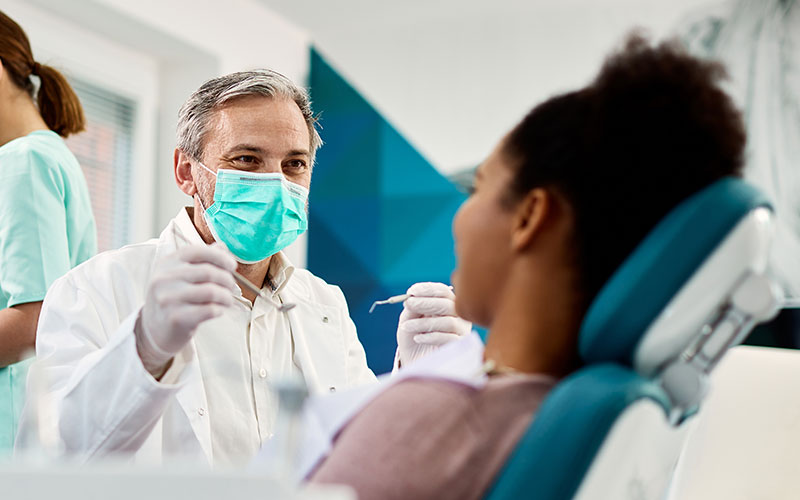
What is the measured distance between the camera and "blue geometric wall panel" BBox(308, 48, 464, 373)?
381cm

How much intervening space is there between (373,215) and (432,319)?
246 centimetres

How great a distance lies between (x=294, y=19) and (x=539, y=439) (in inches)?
147

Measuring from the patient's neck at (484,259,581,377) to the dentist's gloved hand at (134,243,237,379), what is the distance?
0.39 meters

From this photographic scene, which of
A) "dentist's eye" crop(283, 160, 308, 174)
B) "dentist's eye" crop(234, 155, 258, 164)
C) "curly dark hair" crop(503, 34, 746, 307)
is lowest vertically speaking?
"dentist's eye" crop(283, 160, 308, 174)

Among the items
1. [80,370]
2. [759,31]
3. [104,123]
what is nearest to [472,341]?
[80,370]

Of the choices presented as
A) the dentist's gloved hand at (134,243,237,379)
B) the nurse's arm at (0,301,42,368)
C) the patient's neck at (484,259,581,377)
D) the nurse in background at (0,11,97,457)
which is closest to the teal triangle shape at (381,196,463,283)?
the nurse in background at (0,11,97,457)

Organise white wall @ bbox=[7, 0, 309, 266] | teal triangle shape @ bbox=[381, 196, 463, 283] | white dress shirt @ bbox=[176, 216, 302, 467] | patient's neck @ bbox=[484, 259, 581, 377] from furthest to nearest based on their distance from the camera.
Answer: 1. teal triangle shape @ bbox=[381, 196, 463, 283]
2. white wall @ bbox=[7, 0, 309, 266]
3. white dress shirt @ bbox=[176, 216, 302, 467]
4. patient's neck @ bbox=[484, 259, 581, 377]

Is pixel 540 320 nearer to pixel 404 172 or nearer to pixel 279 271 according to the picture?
pixel 279 271

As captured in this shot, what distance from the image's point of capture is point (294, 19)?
13.6ft

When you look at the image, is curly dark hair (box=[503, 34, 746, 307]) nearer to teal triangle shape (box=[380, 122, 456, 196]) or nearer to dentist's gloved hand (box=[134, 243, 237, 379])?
dentist's gloved hand (box=[134, 243, 237, 379])

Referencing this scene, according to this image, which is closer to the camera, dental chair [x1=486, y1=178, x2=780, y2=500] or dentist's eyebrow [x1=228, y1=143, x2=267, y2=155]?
dental chair [x1=486, y1=178, x2=780, y2=500]

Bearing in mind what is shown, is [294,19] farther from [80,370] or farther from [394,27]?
[80,370]

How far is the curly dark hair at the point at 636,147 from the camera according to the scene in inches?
32.0

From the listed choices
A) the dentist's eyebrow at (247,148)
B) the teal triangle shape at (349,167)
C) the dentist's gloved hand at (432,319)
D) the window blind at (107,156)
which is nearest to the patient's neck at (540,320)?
the dentist's gloved hand at (432,319)
